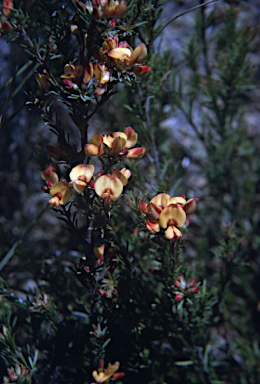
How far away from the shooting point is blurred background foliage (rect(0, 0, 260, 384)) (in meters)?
0.66

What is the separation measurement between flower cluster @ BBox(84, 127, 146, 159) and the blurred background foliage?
103 millimetres

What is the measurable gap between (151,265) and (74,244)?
0.32 m

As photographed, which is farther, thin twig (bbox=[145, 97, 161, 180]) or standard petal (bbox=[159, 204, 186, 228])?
thin twig (bbox=[145, 97, 161, 180])

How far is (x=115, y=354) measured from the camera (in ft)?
2.49

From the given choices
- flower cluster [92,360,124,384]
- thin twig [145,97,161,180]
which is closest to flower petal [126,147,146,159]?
thin twig [145,97,161,180]

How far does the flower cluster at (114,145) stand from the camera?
507mm

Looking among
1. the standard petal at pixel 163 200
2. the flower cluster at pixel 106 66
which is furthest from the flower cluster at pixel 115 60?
the standard petal at pixel 163 200

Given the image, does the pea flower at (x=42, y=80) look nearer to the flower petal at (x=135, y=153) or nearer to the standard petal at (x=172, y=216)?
the flower petal at (x=135, y=153)

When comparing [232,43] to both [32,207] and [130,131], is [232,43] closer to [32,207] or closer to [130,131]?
[130,131]

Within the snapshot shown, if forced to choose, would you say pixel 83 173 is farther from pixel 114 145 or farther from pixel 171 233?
pixel 171 233

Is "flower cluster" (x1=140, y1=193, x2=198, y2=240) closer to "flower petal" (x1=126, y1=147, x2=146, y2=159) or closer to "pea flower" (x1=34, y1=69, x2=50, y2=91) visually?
"flower petal" (x1=126, y1=147, x2=146, y2=159)

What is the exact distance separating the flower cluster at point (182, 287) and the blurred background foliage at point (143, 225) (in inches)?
0.6

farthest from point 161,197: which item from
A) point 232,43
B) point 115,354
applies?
point 232,43

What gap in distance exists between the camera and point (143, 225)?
0.55 metres
